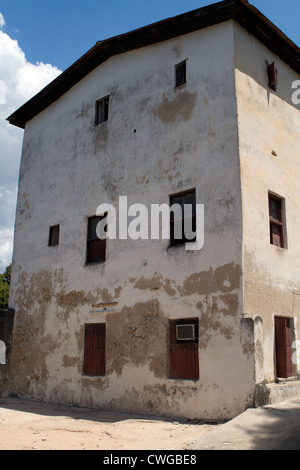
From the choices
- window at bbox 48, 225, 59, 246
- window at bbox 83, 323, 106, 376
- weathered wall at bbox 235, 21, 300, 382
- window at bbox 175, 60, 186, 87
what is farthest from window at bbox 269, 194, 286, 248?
window at bbox 48, 225, 59, 246

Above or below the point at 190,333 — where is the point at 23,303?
above

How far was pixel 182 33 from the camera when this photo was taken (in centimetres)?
1120

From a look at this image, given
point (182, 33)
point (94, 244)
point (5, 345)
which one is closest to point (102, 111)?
point (182, 33)

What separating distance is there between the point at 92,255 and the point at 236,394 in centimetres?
581

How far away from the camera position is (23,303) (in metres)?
14.1

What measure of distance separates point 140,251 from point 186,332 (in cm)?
245

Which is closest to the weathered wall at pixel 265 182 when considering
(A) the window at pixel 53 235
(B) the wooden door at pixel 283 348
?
(B) the wooden door at pixel 283 348

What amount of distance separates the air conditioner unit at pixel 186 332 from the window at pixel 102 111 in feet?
22.9

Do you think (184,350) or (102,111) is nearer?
(184,350)

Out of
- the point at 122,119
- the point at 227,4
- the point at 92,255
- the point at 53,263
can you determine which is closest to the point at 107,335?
the point at 92,255

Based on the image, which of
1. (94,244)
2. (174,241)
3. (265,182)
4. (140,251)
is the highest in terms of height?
(265,182)

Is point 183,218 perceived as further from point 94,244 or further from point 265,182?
point 94,244

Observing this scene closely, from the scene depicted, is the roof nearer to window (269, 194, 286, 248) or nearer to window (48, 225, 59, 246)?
window (269, 194, 286, 248)

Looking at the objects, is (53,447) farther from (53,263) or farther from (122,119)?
(122,119)
